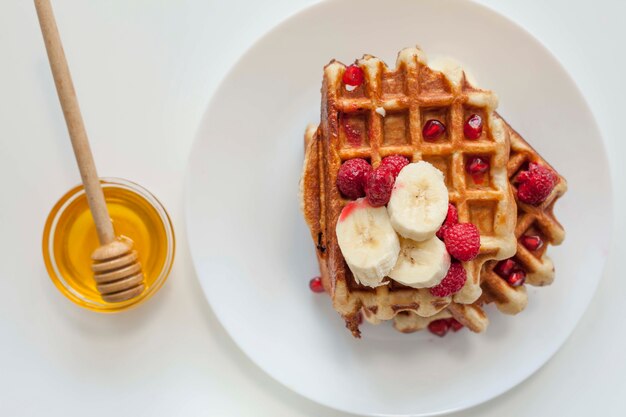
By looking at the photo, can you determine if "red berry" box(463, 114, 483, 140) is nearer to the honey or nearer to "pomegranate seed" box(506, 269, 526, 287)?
"pomegranate seed" box(506, 269, 526, 287)

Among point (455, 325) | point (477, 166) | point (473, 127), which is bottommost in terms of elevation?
point (455, 325)

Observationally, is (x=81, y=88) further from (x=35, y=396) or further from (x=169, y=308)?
(x=35, y=396)

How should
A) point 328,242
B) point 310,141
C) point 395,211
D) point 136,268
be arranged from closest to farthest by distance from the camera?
point 395,211
point 328,242
point 310,141
point 136,268

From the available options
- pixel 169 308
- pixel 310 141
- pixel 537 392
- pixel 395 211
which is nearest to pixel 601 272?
pixel 537 392

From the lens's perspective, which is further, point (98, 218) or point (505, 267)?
point (98, 218)

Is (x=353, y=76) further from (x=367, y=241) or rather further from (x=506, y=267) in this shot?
(x=506, y=267)

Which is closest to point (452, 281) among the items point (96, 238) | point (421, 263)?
point (421, 263)
